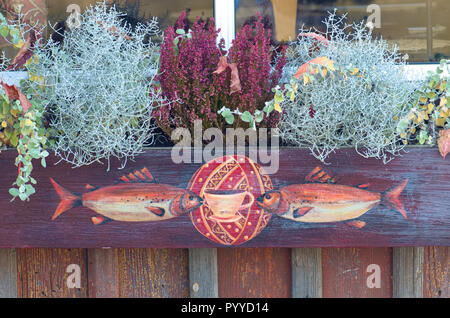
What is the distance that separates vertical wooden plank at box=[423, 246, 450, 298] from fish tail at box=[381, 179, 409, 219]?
0.83ft

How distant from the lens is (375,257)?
1.41 meters

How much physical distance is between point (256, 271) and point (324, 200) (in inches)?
13.4

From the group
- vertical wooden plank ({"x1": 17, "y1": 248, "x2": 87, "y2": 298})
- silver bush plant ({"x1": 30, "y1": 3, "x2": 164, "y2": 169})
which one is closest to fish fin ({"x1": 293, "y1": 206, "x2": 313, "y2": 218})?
silver bush plant ({"x1": 30, "y1": 3, "x2": 164, "y2": 169})

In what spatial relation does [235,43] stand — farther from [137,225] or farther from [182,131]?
[137,225]

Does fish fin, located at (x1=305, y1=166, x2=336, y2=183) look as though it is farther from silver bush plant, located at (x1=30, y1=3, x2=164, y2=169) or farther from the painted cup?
silver bush plant, located at (x1=30, y1=3, x2=164, y2=169)

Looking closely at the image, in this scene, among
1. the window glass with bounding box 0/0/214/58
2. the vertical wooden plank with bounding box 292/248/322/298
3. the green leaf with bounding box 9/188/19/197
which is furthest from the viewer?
the window glass with bounding box 0/0/214/58

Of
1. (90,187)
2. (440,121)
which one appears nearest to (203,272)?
(90,187)

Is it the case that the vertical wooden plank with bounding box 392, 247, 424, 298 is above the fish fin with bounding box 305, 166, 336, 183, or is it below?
below

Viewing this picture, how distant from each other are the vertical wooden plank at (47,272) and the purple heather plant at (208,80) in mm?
532

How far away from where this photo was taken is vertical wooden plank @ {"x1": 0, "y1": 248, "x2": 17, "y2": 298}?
1436 mm

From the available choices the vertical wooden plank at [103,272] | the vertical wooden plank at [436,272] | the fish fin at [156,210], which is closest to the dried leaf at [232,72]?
the fish fin at [156,210]

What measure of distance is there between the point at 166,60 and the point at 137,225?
50cm

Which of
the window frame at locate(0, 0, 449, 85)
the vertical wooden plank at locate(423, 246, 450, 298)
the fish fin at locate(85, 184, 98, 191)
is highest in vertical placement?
the window frame at locate(0, 0, 449, 85)
